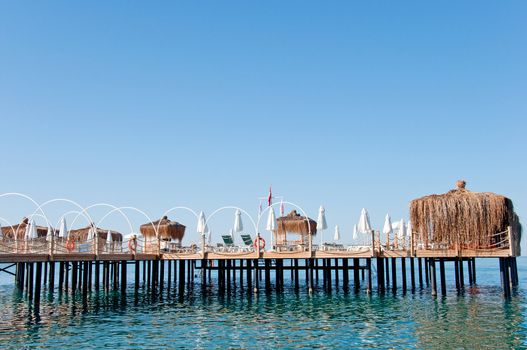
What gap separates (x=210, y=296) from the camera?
30.1 m

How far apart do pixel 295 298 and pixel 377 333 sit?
406 inches

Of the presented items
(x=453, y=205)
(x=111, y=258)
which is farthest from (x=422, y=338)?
(x=111, y=258)

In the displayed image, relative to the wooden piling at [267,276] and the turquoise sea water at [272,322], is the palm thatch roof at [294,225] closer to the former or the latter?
the wooden piling at [267,276]

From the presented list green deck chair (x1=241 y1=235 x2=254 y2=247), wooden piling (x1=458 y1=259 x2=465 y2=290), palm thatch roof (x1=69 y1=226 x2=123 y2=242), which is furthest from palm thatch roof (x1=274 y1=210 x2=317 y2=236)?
palm thatch roof (x1=69 y1=226 x2=123 y2=242)

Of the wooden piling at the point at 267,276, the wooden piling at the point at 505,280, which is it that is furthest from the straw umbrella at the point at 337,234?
the wooden piling at the point at 505,280

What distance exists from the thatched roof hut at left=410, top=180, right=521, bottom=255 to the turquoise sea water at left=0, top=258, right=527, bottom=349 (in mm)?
2930

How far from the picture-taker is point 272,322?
20.2 meters

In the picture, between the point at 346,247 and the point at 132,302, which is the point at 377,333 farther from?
the point at 132,302

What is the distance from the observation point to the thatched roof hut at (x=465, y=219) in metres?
25.0

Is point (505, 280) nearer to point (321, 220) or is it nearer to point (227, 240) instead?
point (321, 220)

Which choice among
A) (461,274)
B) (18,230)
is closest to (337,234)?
(461,274)

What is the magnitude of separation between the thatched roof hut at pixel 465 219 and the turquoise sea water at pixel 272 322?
9.61 feet

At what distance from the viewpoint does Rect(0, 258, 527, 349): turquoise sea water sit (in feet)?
54.6

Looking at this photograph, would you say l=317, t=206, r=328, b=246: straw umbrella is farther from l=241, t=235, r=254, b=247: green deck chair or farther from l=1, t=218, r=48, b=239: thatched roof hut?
l=1, t=218, r=48, b=239: thatched roof hut
